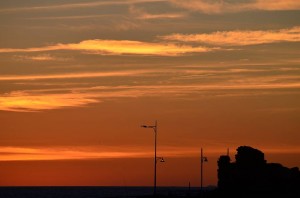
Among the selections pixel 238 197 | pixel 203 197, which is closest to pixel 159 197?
pixel 203 197

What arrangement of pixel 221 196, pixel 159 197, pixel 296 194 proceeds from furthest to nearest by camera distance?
1. pixel 159 197
2. pixel 221 196
3. pixel 296 194

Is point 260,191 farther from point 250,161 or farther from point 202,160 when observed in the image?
point 202,160

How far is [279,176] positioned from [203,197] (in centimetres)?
1204

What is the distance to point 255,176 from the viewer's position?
129125 mm

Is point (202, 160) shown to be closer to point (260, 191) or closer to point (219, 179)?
point (219, 179)

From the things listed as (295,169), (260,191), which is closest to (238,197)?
(260,191)

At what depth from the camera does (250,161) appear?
131250 millimetres

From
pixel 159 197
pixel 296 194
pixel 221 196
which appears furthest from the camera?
pixel 159 197

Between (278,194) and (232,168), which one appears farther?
(232,168)

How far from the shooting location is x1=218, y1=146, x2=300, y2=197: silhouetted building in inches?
4966

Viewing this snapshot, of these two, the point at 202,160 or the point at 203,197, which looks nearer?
the point at 203,197

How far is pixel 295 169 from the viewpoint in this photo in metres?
131

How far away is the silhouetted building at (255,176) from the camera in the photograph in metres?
126

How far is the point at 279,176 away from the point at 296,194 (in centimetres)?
1023
